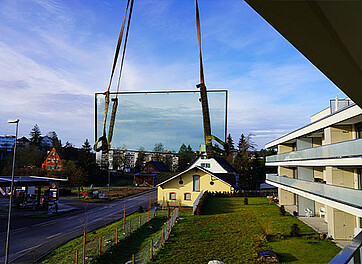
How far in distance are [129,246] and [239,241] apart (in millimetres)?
7486

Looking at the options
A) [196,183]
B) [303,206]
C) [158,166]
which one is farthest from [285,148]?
[158,166]

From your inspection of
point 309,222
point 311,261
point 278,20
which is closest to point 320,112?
point 309,222

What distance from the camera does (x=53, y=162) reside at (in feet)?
241

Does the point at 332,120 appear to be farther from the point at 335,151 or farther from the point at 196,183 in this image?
the point at 196,183

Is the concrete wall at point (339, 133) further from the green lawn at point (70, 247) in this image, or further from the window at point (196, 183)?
the window at point (196, 183)

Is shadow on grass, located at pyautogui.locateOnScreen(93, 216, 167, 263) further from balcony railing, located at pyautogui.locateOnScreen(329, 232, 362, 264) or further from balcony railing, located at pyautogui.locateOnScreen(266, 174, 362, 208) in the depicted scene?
balcony railing, located at pyautogui.locateOnScreen(329, 232, 362, 264)

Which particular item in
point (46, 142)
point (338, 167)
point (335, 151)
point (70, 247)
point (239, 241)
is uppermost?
point (46, 142)

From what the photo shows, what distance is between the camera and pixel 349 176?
1953 centimetres

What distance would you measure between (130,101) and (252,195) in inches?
1826

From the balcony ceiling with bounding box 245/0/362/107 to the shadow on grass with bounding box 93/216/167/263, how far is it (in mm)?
16692

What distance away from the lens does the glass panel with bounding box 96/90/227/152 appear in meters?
4.16

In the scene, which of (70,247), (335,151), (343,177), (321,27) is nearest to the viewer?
(321,27)

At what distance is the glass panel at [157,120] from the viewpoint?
4164mm

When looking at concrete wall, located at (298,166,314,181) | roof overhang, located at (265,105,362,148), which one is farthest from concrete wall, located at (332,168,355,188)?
concrete wall, located at (298,166,314,181)
